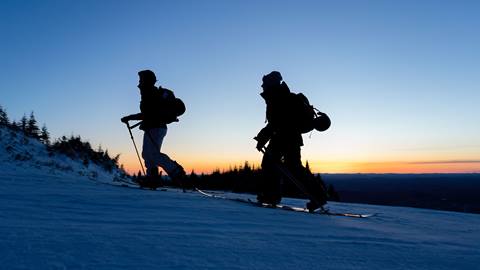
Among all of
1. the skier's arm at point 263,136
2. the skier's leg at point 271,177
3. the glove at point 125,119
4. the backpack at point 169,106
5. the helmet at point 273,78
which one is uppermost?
the helmet at point 273,78

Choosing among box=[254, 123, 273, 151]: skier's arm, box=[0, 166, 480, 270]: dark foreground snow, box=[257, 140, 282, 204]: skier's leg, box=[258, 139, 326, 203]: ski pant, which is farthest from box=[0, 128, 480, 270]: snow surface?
box=[254, 123, 273, 151]: skier's arm

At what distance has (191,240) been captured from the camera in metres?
3.48

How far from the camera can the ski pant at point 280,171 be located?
7629 millimetres

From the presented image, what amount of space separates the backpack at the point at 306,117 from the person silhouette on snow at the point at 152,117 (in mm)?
2635

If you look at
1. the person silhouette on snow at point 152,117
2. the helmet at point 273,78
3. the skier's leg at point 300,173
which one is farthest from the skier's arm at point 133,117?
the skier's leg at point 300,173

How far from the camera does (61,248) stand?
9.70 feet

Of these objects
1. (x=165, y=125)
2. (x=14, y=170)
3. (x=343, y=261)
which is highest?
(x=165, y=125)

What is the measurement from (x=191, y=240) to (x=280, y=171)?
169 inches

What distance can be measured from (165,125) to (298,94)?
288 cm

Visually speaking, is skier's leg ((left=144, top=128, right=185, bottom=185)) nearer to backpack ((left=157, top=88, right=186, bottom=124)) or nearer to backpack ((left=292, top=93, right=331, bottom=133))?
backpack ((left=157, top=88, right=186, bottom=124))

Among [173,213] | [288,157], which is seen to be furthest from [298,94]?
[173,213]

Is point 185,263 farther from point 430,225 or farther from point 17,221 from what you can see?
point 430,225

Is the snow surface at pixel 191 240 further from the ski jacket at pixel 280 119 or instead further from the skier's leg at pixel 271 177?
the ski jacket at pixel 280 119

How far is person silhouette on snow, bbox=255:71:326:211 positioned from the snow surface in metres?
2.01
